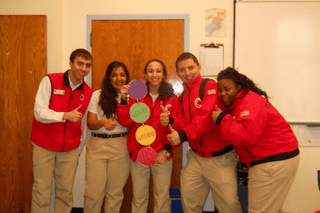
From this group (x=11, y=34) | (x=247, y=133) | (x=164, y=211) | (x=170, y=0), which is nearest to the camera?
(x=247, y=133)

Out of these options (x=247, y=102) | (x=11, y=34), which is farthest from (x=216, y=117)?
(x=11, y=34)

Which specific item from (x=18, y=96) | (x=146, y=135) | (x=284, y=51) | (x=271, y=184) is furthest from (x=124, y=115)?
(x=284, y=51)

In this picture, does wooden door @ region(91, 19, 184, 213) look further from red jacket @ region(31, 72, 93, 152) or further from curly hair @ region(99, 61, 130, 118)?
red jacket @ region(31, 72, 93, 152)

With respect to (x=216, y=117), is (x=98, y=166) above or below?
below

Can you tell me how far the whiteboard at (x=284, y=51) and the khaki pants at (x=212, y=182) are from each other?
3.67 ft

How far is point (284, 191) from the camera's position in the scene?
170 cm

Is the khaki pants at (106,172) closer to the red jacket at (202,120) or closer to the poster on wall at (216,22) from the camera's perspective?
the red jacket at (202,120)

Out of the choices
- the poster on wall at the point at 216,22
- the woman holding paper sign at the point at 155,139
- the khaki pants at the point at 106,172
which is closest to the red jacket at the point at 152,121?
the woman holding paper sign at the point at 155,139

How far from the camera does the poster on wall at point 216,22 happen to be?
2727 millimetres

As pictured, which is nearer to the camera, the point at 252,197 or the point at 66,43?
the point at 252,197

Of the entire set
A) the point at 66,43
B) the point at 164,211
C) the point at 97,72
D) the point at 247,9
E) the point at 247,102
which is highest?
the point at 247,9

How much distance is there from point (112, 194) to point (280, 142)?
1.35 m

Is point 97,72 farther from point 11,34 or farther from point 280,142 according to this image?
point 280,142

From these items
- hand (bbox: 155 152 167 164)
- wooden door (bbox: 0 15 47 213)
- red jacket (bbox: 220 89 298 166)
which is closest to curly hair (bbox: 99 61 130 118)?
hand (bbox: 155 152 167 164)
